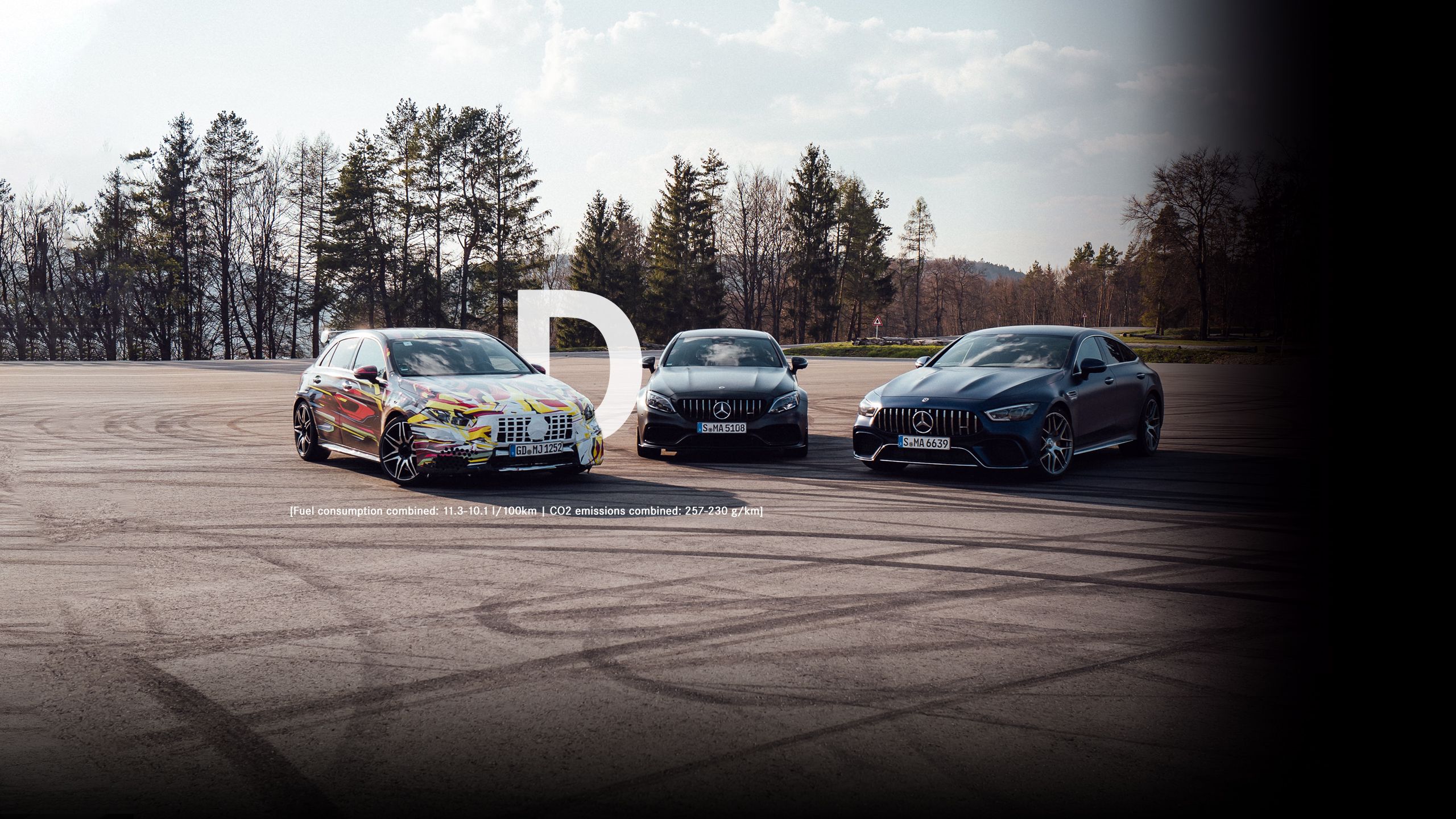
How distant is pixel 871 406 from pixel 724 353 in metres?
3.19

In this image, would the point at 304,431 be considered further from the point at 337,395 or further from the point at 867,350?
the point at 867,350

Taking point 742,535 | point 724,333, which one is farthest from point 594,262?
point 742,535

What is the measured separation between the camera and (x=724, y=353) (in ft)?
45.6

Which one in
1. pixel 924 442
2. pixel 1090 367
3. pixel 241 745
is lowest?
pixel 241 745

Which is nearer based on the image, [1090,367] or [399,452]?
[399,452]

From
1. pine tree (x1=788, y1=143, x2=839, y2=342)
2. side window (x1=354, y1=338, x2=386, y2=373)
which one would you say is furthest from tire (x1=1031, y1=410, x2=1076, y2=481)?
pine tree (x1=788, y1=143, x2=839, y2=342)

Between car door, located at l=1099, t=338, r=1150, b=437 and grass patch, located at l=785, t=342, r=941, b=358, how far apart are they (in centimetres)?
3948

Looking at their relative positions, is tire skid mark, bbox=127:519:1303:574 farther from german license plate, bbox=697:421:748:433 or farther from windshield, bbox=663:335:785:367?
windshield, bbox=663:335:785:367

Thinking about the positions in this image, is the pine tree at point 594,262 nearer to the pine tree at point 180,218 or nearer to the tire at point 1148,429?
the pine tree at point 180,218

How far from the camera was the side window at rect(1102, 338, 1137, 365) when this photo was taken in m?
12.8

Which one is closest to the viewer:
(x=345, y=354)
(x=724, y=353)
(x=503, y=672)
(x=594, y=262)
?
(x=503, y=672)

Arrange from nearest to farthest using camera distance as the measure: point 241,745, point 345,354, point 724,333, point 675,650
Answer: point 241,745
point 675,650
point 345,354
point 724,333

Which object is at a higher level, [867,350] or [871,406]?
[867,350]

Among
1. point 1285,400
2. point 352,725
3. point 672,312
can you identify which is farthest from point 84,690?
point 672,312
